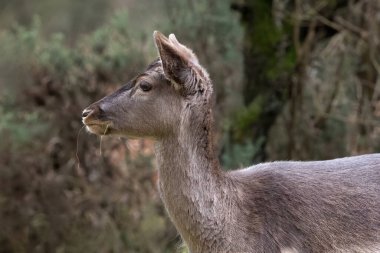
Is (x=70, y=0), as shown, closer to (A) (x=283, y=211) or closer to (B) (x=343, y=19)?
(B) (x=343, y=19)

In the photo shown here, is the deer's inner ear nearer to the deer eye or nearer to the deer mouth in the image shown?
the deer eye

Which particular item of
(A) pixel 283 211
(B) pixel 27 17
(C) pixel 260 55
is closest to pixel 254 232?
(A) pixel 283 211

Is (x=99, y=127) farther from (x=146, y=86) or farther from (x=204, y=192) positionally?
(x=204, y=192)

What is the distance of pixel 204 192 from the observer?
6633 mm

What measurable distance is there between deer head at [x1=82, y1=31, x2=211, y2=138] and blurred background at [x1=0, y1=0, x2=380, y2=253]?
5.20 metres

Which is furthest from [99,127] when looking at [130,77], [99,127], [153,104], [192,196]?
[130,77]

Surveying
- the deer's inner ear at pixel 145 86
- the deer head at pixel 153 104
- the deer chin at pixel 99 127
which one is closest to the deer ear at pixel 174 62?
the deer head at pixel 153 104

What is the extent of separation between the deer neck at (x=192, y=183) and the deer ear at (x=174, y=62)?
0.81ft

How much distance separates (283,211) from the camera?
661 cm

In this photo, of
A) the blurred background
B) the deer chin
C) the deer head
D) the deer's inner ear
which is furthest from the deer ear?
the blurred background

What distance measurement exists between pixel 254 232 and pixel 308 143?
675cm

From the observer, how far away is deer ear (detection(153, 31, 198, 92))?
6453 mm

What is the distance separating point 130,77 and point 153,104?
19.4 ft

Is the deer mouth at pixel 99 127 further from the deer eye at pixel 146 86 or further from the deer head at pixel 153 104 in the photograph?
the deer eye at pixel 146 86
